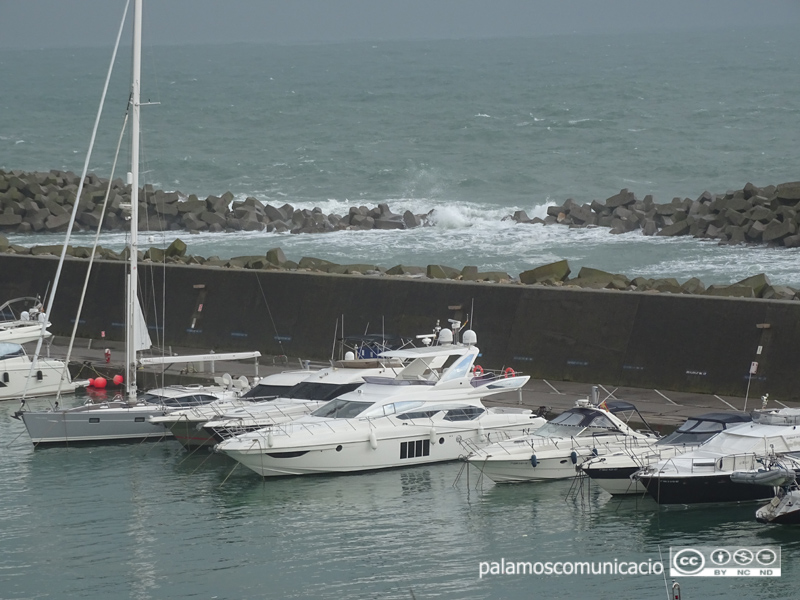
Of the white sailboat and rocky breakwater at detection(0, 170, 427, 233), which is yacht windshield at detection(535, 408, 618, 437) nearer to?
the white sailboat

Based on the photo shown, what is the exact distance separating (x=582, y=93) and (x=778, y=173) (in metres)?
40.6

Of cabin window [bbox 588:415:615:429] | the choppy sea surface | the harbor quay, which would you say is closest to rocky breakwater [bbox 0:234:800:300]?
the choppy sea surface

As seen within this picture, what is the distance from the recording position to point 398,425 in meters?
22.5

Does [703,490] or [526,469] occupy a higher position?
[703,490]

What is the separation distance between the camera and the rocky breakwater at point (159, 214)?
54.1m

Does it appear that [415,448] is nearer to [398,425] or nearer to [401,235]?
[398,425]

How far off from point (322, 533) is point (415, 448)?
397 cm

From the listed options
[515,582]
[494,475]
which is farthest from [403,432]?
[515,582]

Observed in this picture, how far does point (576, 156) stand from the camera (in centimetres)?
8238

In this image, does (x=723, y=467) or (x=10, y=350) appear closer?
(x=723, y=467)

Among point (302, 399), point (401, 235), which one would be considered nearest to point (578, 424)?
point (302, 399)

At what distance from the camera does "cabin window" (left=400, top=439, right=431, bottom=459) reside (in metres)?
22.6

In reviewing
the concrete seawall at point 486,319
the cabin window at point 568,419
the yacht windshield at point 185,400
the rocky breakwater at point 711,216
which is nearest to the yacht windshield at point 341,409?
the yacht windshield at point 185,400

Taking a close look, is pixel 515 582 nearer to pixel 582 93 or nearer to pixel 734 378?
pixel 734 378
